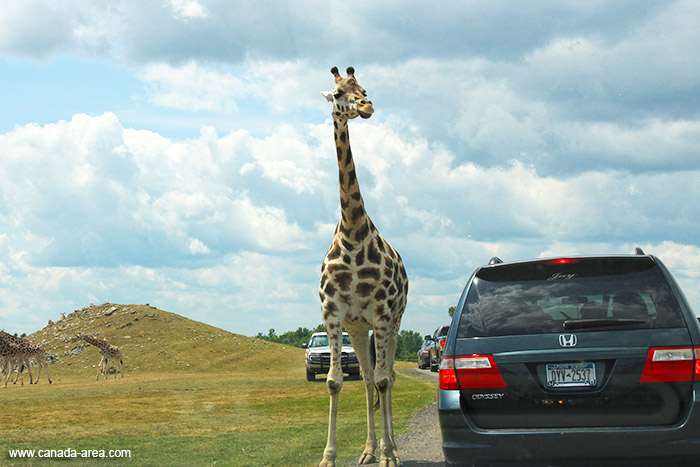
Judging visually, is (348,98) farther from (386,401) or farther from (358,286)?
(386,401)

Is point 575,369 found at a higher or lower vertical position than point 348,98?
lower

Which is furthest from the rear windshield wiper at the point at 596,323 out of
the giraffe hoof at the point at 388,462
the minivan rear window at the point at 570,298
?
the giraffe hoof at the point at 388,462

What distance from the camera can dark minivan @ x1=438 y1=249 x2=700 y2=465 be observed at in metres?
5.16

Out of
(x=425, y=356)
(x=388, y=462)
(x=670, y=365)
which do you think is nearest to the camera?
(x=670, y=365)

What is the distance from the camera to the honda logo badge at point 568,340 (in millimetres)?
5355

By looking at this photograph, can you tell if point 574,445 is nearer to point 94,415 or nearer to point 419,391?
point 94,415

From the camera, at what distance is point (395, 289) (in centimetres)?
944

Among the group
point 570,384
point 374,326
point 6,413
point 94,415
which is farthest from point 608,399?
point 6,413

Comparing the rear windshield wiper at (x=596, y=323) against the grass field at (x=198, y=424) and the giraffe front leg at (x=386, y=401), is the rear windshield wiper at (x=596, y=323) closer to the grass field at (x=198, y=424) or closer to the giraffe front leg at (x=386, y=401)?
the giraffe front leg at (x=386, y=401)

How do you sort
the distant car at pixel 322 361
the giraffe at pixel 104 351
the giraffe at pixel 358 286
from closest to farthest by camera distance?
the giraffe at pixel 358 286 < the distant car at pixel 322 361 < the giraffe at pixel 104 351

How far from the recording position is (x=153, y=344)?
5753cm

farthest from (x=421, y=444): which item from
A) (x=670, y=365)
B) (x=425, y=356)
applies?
(x=425, y=356)

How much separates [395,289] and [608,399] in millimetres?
4411

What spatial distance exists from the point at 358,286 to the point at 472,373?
3.63m
